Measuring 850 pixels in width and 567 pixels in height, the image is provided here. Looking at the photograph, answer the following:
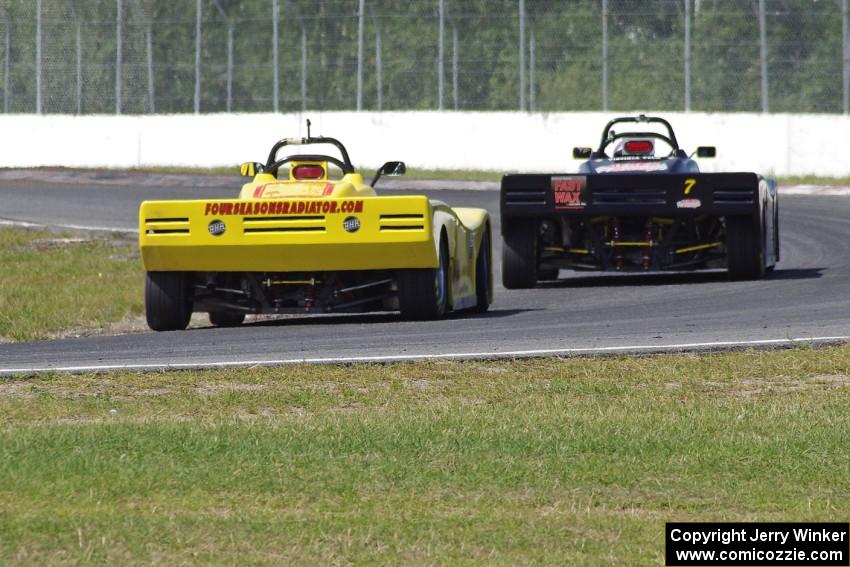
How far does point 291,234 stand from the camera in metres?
13.8

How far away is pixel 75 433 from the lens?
8.45m

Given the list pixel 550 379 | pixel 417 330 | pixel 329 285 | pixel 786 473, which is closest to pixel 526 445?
pixel 786 473

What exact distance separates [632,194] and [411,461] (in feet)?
33.4


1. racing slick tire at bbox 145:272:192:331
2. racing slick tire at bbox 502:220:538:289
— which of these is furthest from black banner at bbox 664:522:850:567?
racing slick tire at bbox 502:220:538:289

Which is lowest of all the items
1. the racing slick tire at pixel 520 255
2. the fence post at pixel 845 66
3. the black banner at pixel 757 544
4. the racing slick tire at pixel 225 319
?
the black banner at pixel 757 544

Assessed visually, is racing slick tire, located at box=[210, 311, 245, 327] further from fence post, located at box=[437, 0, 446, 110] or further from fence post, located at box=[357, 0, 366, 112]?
fence post, located at box=[357, 0, 366, 112]

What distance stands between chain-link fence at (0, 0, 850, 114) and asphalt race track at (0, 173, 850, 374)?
13.1m

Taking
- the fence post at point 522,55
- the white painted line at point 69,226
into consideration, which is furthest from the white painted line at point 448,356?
the fence post at point 522,55

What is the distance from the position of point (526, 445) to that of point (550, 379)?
2647 millimetres

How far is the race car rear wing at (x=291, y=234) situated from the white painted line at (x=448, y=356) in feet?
7.18

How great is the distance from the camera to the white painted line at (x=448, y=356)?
36.7 feet

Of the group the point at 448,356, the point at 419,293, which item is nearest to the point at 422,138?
the point at 419,293

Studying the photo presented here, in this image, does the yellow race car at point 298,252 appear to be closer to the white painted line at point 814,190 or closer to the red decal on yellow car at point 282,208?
the red decal on yellow car at point 282,208

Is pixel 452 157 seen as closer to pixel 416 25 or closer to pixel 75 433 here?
pixel 416 25
